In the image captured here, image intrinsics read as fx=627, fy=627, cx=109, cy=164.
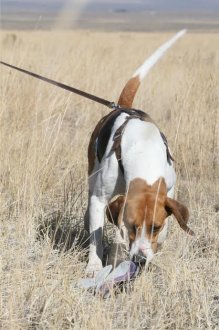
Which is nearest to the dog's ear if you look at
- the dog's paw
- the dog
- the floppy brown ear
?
the dog

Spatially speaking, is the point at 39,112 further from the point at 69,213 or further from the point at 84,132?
the point at 69,213

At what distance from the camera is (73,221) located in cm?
400

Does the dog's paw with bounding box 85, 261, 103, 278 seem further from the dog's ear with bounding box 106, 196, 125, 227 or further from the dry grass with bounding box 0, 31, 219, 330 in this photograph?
the dog's ear with bounding box 106, 196, 125, 227

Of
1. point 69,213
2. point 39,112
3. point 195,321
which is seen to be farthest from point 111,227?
point 39,112

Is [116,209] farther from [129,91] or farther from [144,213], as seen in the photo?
[129,91]

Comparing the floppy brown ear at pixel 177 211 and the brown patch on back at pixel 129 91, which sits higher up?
the brown patch on back at pixel 129 91

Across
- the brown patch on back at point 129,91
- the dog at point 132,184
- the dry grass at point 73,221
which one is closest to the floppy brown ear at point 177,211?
the dog at point 132,184

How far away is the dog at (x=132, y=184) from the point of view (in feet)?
8.73

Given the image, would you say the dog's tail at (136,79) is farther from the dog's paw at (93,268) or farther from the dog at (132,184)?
the dog's paw at (93,268)

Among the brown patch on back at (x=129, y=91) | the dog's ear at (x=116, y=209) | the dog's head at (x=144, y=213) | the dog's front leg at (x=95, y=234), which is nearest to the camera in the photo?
the dog's head at (x=144, y=213)

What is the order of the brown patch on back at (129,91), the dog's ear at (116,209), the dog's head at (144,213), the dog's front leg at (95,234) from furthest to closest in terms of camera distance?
1. the brown patch on back at (129,91)
2. the dog's front leg at (95,234)
3. the dog's ear at (116,209)
4. the dog's head at (144,213)

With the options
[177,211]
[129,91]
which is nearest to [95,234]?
[177,211]

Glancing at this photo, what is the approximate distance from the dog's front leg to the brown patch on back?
0.88m

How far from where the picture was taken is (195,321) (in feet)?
8.71
